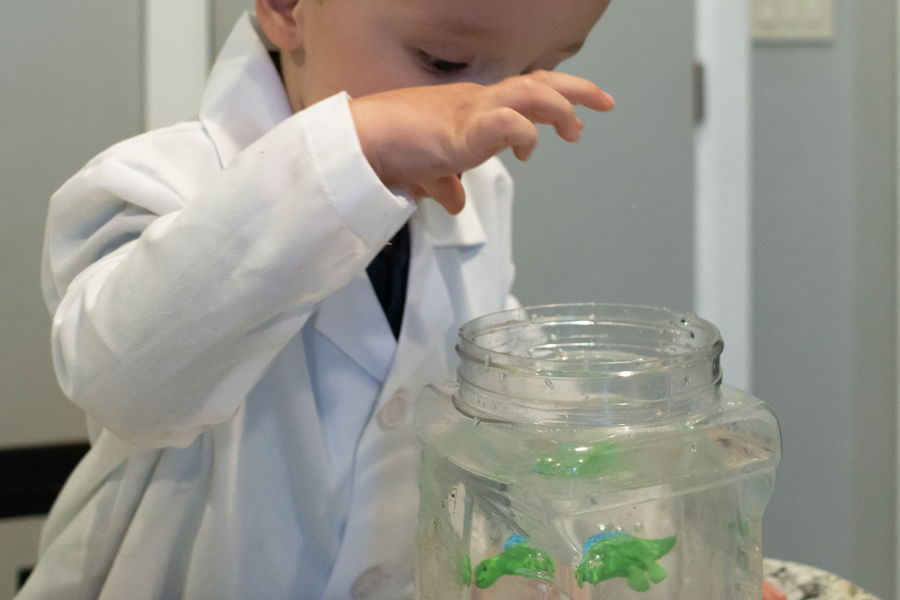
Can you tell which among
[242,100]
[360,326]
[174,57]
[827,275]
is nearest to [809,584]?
[360,326]

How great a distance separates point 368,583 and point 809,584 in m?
0.23

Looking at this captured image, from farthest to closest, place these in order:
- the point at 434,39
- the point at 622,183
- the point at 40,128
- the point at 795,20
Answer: the point at 795,20
the point at 622,183
the point at 40,128
the point at 434,39

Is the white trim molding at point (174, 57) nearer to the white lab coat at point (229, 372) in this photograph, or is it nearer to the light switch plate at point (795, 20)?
the white lab coat at point (229, 372)

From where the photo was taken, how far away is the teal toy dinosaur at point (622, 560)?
0.33 metres

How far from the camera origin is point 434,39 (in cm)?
42

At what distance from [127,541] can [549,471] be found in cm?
26

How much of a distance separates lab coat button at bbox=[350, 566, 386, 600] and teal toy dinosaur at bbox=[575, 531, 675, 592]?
0.59 ft

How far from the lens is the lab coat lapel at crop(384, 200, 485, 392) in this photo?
0.50 m

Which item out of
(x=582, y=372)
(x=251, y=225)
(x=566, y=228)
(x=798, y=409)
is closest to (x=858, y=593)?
(x=582, y=372)

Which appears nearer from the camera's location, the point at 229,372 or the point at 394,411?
the point at 229,372

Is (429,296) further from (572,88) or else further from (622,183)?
(622,183)

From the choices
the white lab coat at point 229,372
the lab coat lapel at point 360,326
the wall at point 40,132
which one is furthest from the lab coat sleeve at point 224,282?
the wall at point 40,132

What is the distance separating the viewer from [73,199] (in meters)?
0.43

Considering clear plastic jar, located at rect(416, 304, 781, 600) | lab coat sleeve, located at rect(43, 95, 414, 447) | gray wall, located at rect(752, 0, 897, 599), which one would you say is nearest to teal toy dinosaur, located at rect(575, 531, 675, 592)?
clear plastic jar, located at rect(416, 304, 781, 600)
